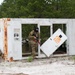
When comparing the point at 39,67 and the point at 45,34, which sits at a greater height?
the point at 45,34

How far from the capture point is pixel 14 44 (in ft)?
60.6

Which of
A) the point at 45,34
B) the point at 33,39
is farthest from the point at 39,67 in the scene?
the point at 45,34

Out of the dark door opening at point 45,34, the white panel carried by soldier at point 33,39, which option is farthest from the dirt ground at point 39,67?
the dark door opening at point 45,34

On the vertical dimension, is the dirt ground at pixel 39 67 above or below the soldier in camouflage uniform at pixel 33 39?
below

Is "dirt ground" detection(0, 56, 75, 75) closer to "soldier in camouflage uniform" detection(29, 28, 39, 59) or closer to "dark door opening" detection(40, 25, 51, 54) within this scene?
"soldier in camouflage uniform" detection(29, 28, 39, 59)

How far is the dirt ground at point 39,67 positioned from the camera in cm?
1438

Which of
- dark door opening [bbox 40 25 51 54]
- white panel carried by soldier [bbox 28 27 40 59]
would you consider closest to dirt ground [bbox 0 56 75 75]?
white panel carried by soldier [bbox 28 27 40 59]

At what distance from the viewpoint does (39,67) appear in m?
16.0

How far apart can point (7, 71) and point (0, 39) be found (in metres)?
5.17

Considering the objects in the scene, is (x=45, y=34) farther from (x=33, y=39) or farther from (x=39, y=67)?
(x=39, y=67)

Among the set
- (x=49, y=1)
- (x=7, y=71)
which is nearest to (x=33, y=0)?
(x=49, y=1)

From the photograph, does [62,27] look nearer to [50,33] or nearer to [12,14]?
[50,33]

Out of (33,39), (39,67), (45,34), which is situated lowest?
(39,67)

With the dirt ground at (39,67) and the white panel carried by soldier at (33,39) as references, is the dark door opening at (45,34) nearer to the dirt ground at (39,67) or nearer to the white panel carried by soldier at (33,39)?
the white panel carried by soldier at (33,39)
